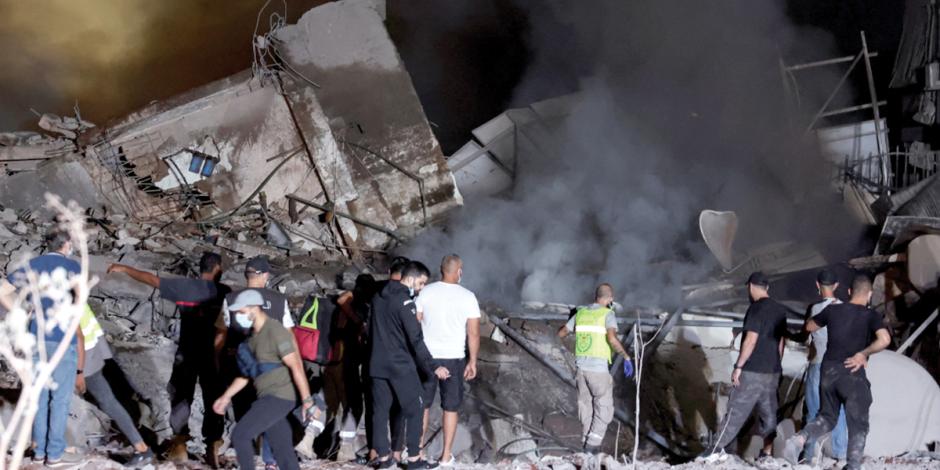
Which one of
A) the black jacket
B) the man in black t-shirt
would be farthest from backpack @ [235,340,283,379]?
the man in black t-shirt

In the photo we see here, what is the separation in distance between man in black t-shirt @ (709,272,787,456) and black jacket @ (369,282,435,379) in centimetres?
231

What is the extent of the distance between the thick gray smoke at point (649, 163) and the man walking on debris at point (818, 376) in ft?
11.2

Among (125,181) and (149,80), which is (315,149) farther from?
(149,80)

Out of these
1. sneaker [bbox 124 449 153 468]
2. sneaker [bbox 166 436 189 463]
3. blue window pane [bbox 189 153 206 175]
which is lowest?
sneaker [bbox 166 436 189 463]

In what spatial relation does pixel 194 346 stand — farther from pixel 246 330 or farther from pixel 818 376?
pixel 818 376

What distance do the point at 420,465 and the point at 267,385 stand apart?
1.25 m

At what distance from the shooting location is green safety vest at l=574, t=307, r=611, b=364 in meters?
6.37

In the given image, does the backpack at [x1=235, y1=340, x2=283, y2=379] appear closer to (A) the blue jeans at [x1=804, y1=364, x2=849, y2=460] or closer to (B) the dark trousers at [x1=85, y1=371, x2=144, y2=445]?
(B) the dark trousers at [x1=85, y1=371, x2=144, y2=445]

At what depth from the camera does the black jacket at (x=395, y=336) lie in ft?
17.6

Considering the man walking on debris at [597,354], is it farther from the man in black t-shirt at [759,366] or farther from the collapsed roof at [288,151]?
the collapsed roof at [288,151]

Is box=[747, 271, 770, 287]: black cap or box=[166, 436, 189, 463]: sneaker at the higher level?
box=[747, 271, 770, 287]: black cap

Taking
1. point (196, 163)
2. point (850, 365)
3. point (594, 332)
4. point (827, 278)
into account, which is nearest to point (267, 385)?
point (594, 332)

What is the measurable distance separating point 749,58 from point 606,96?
9.05 feet

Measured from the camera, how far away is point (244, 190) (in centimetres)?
1116
